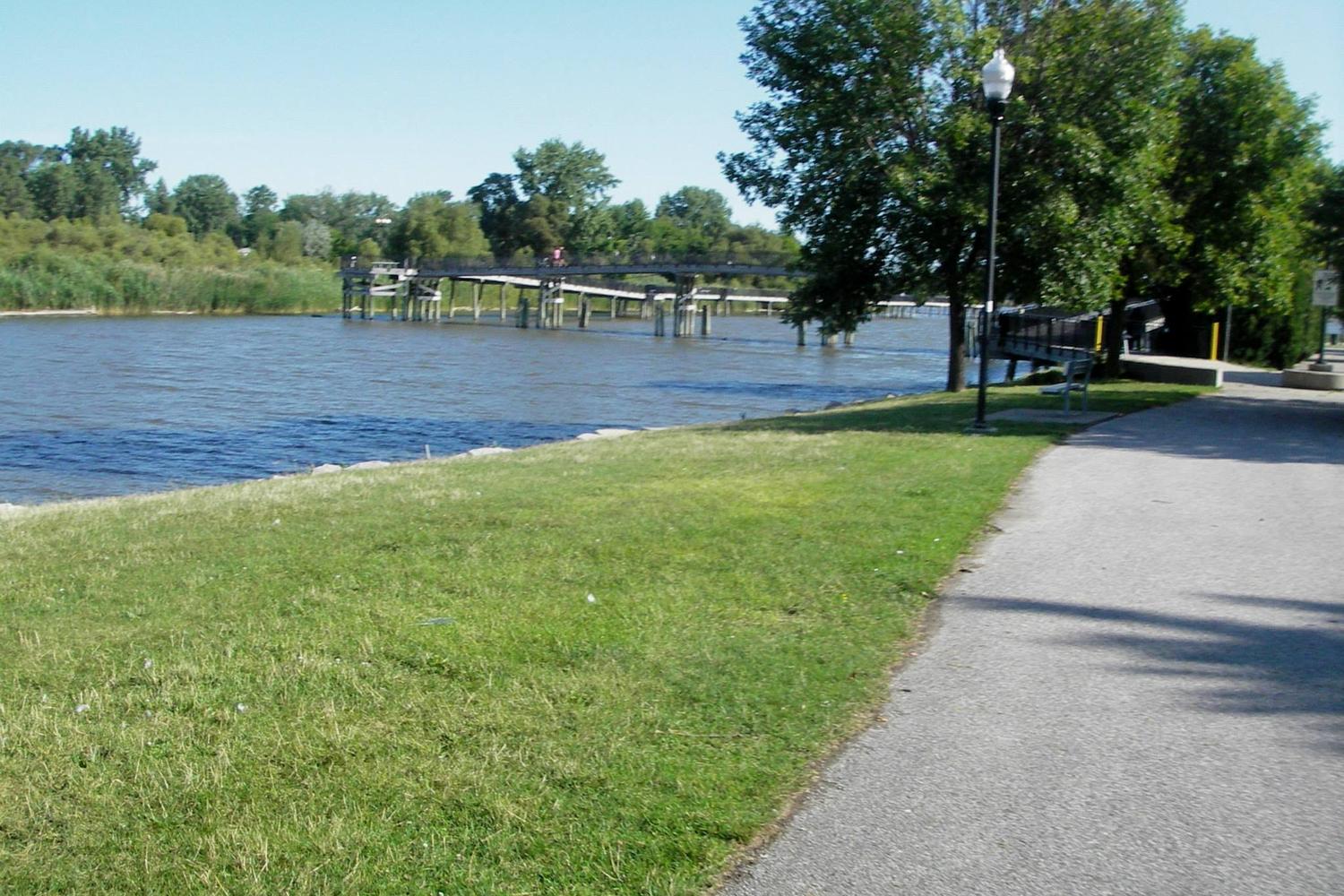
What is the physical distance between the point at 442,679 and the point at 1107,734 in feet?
10.4

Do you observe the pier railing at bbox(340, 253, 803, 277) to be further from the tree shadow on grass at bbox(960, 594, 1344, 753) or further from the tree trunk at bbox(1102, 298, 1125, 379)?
the tree shadow on grass at bbox(960, 594, 1344, 753)

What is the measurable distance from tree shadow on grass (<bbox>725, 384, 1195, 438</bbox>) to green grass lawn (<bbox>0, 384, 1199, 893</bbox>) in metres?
6.52

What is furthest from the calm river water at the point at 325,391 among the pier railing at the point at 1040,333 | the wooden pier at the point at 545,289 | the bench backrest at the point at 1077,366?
the bench backrest at the point at 1077,366

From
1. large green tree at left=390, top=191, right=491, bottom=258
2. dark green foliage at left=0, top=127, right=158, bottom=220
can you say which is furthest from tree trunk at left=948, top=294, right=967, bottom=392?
dark green foliage at left=0, top=127, right=158, bottom=220

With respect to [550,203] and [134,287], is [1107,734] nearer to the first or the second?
[134,287]

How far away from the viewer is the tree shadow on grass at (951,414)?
58.3 feet

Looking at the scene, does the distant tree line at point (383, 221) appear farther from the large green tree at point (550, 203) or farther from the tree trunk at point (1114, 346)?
the tree trunk at point (1114, 346)

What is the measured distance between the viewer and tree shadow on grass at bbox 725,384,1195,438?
17.8m

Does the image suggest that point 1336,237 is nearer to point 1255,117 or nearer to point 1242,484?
point 1255,117

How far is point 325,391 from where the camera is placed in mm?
37438

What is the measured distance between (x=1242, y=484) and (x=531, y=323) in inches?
3761

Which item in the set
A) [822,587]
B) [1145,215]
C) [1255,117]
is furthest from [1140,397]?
[822,587]

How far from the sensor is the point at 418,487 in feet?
40.5

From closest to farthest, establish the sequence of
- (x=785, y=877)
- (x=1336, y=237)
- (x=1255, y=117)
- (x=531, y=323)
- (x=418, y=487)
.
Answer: (x=785, y=877) → (x=418, y=487) → (x=1336, y=237) → (x=1255, y=117) → (x=531, y=323)
